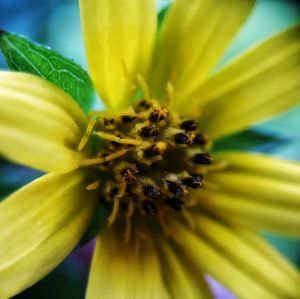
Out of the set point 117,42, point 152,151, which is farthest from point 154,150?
point 117,42

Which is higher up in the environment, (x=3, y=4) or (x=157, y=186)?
(x=3, y=4)

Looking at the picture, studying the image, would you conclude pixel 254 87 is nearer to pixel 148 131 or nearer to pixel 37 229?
pixel 148 131

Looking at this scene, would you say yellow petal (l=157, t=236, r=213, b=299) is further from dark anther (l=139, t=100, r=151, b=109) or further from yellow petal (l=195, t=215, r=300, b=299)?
dark anther (l=139, t=100, r=151, b=109)

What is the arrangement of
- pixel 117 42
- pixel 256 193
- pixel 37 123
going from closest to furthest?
1. pixel 37 123
2. pixel 117 42
3. pixel 256 193

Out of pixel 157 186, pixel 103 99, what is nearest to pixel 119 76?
pixel 103 99

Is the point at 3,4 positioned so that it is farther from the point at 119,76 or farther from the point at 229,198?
the point at 229,198

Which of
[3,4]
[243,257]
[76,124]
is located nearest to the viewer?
[76,124]

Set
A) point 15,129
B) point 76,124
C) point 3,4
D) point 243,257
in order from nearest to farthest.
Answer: point 15,129 → point 76,124 → point 243,257 → point 3,4
